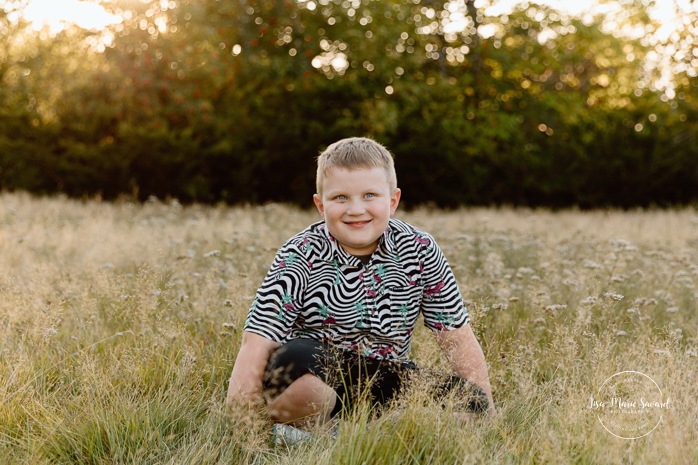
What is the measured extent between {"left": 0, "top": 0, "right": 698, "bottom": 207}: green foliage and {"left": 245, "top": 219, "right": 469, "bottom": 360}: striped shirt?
9.34m

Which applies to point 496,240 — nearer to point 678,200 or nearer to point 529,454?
point 529,454

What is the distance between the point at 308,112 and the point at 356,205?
35.5 feet

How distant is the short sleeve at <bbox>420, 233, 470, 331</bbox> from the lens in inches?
119

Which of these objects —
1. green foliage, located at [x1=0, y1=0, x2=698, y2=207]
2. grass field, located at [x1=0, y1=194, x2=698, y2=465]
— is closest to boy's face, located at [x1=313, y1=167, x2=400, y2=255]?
grass field, located at [x1=0, y1=194, x2=698, y2=465]

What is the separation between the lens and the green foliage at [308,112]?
1252 centimetres

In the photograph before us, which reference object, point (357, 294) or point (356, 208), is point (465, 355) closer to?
point (357, 294)

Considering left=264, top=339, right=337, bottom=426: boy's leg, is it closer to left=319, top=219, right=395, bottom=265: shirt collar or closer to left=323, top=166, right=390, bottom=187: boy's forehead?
left=319, top=219, right=395, bottom=265: shirt collar

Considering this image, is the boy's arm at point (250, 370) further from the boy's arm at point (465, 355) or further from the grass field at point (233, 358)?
the boy's arm at point (465, 355)


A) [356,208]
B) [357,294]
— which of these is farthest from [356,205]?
[357,294]

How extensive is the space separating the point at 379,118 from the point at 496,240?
21.0 feet

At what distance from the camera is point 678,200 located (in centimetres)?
1474

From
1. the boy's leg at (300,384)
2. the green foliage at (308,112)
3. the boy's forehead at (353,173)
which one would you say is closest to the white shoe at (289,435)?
the boy's leg at (300,384)

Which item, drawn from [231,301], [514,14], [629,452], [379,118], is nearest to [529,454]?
[629,452]

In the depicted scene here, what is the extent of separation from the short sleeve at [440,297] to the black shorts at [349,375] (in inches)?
9.5
